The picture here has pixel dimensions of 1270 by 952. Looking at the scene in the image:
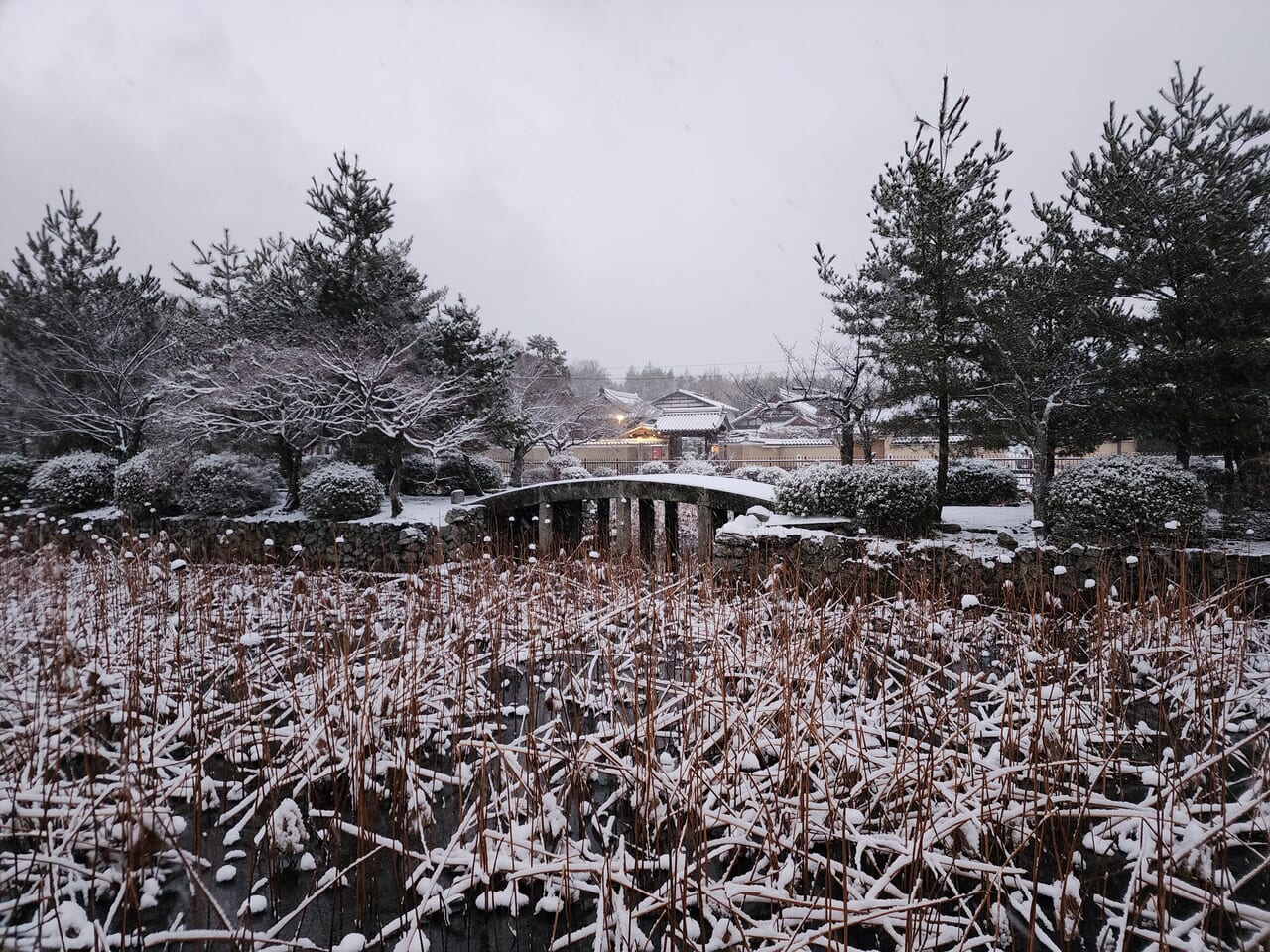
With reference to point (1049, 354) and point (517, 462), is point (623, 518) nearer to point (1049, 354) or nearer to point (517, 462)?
point (517, 462)

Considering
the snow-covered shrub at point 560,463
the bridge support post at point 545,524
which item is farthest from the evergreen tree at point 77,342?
the snow-covered shrub at point 560,463

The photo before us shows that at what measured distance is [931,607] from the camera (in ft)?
14.1

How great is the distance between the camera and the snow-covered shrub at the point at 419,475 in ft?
39.5

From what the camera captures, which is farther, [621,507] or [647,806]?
[621,507]

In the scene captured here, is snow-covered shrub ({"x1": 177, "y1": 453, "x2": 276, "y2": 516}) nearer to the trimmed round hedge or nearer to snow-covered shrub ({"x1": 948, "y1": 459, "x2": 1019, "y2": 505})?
the trimmed round hedge

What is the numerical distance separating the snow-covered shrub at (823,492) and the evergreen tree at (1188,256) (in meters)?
3.94

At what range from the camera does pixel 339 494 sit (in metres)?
9.14

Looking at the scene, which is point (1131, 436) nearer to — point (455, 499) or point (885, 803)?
point (885, 803)

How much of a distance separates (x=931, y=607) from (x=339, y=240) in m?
12.1

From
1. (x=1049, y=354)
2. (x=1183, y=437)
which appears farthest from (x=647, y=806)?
(x=1183, y=437)

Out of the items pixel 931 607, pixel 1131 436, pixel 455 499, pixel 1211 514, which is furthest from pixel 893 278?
pixel 455 499

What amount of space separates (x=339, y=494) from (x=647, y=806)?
8531mm

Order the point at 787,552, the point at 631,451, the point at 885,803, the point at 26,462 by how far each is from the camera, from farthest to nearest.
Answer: the point at 631,451
the point at 26,462
the point at 787,552
the point at 885,803

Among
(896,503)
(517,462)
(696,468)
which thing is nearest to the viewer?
(896,503)
